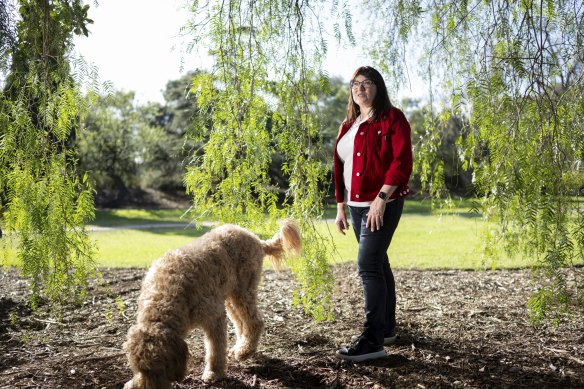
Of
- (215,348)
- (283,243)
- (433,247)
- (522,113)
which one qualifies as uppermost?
(522,113)

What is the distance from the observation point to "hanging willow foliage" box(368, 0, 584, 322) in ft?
11.6

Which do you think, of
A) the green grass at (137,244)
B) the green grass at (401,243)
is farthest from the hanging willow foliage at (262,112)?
the green grass at (137,244)

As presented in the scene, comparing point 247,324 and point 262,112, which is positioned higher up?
point 262,112

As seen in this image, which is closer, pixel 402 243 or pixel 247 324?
pixel 247 324

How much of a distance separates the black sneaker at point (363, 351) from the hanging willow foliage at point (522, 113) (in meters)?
1.07

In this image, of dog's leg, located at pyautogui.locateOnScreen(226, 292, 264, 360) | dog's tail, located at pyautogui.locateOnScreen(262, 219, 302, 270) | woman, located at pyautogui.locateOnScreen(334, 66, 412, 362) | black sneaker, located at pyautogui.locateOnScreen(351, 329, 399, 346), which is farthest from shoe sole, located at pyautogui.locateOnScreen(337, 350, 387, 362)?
dog's tail, located at pyautogui.locateOnScreen(262, 219, 302, 270)

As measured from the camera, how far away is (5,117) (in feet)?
10.7

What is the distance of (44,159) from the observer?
11.2 ft

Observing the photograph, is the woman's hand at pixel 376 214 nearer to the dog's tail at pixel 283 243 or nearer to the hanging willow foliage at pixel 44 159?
the dog's tail at pixel 283 243

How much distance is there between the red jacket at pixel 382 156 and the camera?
345 centimetres

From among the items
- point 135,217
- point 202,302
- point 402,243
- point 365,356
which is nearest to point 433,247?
point 402,243

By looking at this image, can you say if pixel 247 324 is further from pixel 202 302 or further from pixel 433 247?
pixel 433 247

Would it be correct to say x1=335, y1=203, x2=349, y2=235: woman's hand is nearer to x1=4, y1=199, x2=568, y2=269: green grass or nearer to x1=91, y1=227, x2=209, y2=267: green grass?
x1=4, y1=199, x2=568, y2=269: green grass

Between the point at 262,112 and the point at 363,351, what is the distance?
1941mm
